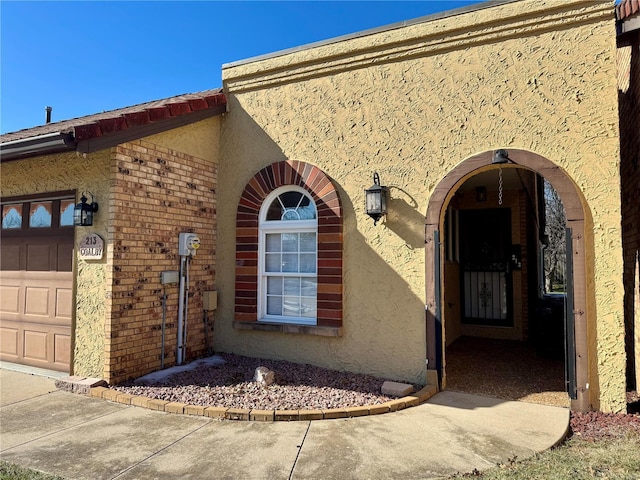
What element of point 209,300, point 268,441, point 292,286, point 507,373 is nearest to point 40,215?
point 209,300

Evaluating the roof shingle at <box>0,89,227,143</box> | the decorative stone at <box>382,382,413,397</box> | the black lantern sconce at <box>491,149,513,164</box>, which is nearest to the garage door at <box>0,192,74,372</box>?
the roof shingle at <box>0,89,227,143</box>

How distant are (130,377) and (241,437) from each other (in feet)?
8.08

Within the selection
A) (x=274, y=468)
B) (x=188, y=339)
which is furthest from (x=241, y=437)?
(x=188, y=339)

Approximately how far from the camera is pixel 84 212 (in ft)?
18.4

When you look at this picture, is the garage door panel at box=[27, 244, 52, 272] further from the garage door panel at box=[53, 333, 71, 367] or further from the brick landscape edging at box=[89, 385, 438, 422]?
the brick landscape edging at box=[89, 385, 438, 422]

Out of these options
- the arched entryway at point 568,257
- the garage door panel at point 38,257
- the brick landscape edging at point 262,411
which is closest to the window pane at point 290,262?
the arched entryway at point 568,257

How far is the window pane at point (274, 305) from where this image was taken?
670cm

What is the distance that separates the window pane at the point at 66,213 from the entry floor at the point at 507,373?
6043mm

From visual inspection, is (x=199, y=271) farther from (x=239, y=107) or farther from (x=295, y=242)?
(x=239, y=107)

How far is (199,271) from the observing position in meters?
6.73

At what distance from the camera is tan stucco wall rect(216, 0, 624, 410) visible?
4785 millimetres

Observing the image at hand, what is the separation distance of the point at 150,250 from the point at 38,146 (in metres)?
1.91

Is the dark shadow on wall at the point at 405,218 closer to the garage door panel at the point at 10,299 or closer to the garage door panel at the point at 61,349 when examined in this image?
the garage door panel at the point at 61,349

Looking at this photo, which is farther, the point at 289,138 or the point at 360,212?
the point at 289,138
